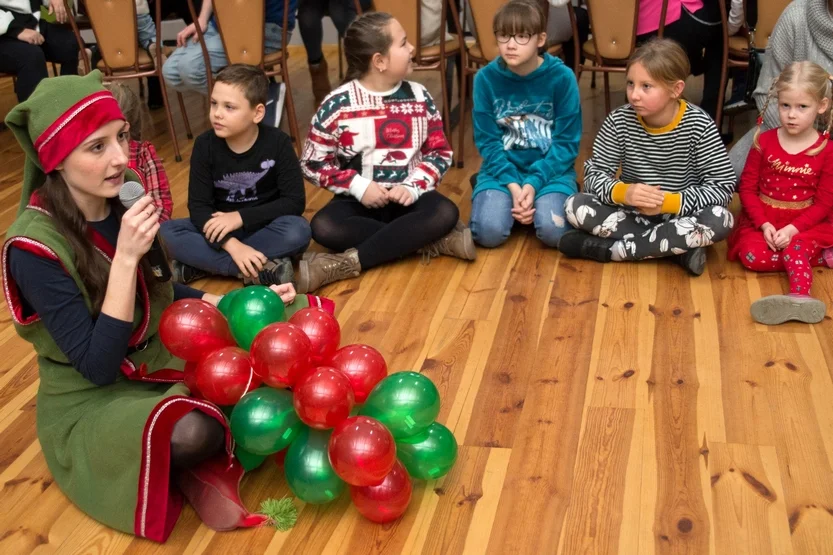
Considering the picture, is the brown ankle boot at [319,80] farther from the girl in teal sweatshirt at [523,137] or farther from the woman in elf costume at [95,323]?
the woman in elf costume at [95,323]

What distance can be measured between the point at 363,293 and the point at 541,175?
833mm

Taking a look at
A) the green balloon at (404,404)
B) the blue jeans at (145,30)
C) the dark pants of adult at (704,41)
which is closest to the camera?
the green balloon at (404,404)

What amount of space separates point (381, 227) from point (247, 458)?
1.32m

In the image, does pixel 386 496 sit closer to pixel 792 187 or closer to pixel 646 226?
pixel 646 226

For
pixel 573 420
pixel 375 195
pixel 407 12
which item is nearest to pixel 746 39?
pixel 407 12

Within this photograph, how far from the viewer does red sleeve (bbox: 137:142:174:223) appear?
9.92 ft

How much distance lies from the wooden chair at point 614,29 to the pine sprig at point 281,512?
2635mm

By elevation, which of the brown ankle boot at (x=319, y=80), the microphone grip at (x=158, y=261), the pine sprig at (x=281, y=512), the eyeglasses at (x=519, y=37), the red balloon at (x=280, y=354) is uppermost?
the microphone grip at (x=158, y=261)

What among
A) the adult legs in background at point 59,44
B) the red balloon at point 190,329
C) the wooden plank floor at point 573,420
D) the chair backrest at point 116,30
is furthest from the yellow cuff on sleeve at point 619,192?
the adult legs in background at point 59,44

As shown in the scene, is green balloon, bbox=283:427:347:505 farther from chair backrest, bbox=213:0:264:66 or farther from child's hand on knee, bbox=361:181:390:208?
chair backrest, bbox=213:0:264:66

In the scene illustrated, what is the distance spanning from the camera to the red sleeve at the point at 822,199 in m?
2.95

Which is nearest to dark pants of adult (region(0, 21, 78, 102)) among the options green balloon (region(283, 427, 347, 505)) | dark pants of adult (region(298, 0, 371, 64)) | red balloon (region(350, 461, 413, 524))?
dark pants of adult (region(298, 0, 371, 64))

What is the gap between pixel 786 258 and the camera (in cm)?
288

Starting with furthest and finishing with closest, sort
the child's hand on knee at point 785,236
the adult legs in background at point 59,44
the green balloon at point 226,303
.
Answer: the adult legs in background at point 59,44
the child's hand on knee at point 785,236
the green balloon at point 226,303
